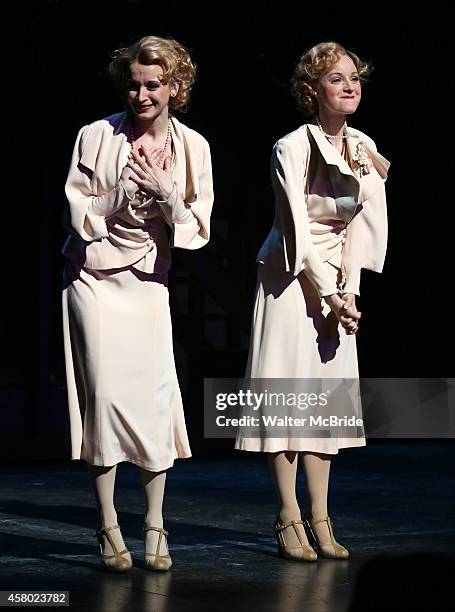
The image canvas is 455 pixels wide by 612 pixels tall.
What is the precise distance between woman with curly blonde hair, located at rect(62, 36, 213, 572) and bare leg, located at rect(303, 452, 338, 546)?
1.72ft

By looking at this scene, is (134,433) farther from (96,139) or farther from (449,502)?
(449,502)

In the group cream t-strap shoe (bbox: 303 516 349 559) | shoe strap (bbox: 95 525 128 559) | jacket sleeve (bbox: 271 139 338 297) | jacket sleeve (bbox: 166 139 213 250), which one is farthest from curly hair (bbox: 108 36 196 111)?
cream t-strap shoe (bbox: 303 516 349 559)

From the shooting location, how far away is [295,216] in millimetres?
4688

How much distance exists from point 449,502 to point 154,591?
2.55m

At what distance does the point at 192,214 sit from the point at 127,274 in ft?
A: 0.92

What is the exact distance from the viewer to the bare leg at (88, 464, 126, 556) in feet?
14.5

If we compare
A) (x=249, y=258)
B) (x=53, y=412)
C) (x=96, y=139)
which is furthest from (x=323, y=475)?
(x=249, y=258)

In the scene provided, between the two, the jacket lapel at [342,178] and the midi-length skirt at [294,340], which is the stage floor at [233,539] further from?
the jacket lapel at [342,178]

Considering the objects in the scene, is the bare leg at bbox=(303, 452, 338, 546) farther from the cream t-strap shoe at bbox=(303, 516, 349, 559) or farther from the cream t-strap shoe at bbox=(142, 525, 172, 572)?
the cream t-strap shoe at bbox=(142, 525, 172, 572)

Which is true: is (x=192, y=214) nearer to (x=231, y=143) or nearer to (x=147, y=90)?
(x=147, y=90)

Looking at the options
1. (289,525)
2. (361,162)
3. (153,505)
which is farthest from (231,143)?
(153,505)

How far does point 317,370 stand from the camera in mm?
4840

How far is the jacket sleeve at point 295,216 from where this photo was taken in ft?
15.4

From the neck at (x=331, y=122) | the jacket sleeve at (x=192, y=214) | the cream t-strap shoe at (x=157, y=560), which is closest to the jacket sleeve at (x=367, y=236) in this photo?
the neck at (x=331, y=122)
